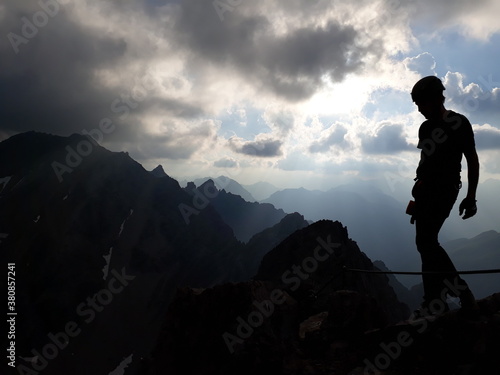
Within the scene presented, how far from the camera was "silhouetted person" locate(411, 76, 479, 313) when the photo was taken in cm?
511

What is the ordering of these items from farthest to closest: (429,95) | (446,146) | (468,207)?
(429,95), (446,146), (468,207)

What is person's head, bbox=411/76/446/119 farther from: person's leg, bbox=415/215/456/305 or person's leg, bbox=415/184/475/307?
person's leg, bbox=415/215/456/305

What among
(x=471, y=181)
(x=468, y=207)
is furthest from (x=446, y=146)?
(x=468, y=207)

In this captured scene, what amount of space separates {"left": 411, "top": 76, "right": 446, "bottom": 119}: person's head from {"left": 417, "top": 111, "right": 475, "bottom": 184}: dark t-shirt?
195 millimetres

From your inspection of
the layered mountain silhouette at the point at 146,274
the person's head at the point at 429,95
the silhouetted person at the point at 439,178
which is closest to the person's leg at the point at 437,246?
the silhouetted person at the point at 439,178

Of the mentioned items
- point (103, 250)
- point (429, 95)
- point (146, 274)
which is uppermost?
point (103, 250)

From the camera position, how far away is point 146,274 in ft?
511

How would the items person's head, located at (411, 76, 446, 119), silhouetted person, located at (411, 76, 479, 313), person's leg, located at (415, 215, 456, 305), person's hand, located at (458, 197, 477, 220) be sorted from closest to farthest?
1. person's hand, located at (458, 197, 477, 220)
2. silhouetted person, located at (411, 76, 479, 313)
3. person's head, located at (411, 76, 446, 119)
4. person's leg, located at (415, 215, 456, 305)

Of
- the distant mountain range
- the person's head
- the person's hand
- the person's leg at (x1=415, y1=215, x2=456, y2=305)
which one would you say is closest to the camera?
the person's hand

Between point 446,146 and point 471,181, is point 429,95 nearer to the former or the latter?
point 446,146

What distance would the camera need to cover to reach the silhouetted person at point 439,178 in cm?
511

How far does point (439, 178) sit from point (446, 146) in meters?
0.57

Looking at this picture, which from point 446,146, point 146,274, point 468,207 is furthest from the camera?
point 146,274

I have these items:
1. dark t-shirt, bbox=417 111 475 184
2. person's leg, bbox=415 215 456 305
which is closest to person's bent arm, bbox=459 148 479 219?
dark t-shirt, bbox=417 111 475 184
